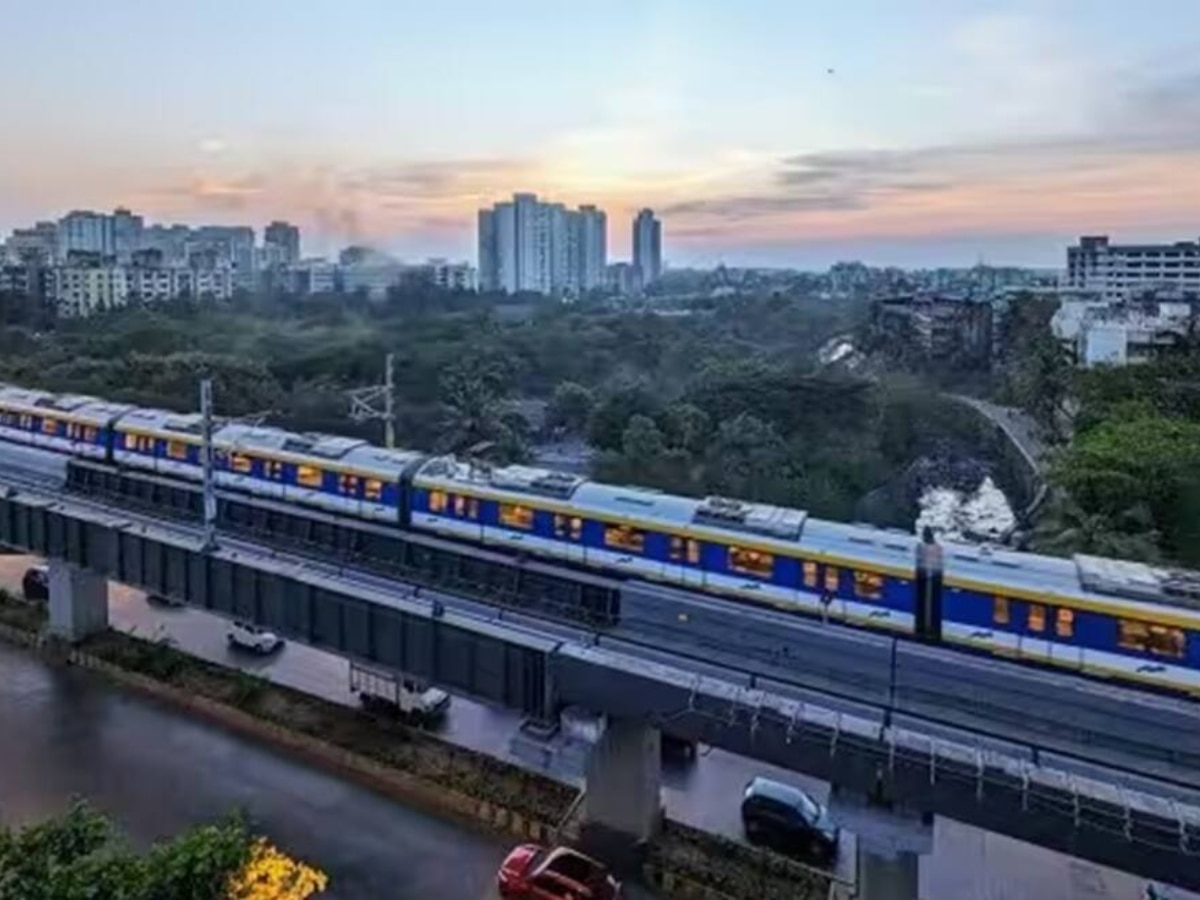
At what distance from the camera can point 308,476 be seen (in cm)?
3198

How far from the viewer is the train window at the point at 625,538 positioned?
84.3 ft

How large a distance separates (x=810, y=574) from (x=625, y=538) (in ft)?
15.6

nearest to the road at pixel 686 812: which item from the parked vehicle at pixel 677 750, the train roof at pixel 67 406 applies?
the parked vehicle at pixel 677 750

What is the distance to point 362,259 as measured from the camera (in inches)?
5979

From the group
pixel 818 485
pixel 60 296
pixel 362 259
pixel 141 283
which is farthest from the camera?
pixel 362 259

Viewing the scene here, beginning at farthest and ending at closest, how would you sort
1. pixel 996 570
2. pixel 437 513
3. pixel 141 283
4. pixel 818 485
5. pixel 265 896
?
1. pixel 141 283
2. pixel 818 485
3. pixel 437 513
4. pixel 996 570
5. pixel 265 896

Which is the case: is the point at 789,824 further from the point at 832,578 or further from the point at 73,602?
the point at 73,602

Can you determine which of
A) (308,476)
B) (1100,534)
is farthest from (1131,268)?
(308,476)

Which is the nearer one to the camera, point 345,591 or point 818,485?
point 345,591

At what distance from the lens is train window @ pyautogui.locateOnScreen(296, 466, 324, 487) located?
31703mm

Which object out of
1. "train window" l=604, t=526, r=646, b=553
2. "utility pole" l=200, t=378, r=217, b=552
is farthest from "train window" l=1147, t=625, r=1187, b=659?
"utility pole" l=200, t=378, r=217, b=552

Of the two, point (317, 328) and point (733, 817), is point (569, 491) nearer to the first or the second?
point (733, 817)

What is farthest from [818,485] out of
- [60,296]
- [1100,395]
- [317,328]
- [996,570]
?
A: [60,296]

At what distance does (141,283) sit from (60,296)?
34.7 ft
